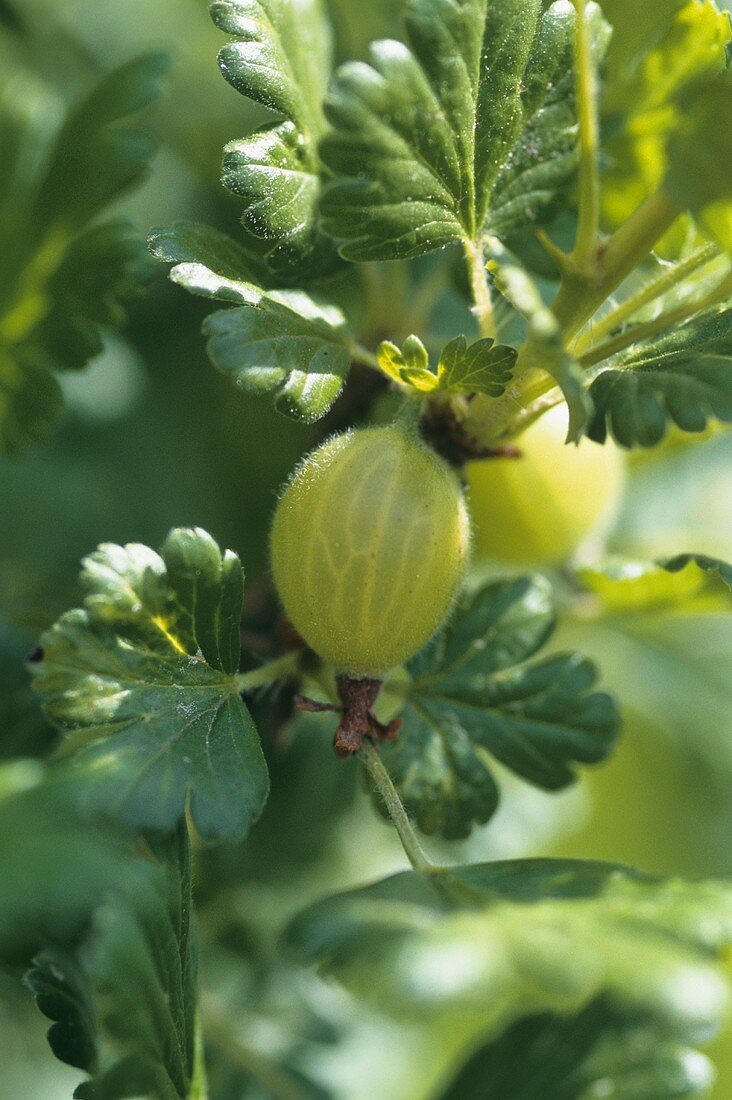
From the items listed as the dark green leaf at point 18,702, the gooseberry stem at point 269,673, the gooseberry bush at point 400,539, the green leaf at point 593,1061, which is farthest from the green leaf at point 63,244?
the green leaf at point 593,1061

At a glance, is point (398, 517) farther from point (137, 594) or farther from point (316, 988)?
point (316, 988)

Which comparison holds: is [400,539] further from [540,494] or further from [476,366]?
[540,494]

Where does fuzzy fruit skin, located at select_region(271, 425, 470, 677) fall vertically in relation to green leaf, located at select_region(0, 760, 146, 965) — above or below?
below

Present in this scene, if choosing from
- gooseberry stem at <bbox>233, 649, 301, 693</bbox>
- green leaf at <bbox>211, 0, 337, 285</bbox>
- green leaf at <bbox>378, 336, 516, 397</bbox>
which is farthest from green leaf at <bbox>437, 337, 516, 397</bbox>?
gooseberry stem at <bbox>233, 649, 301, 693</bbox>

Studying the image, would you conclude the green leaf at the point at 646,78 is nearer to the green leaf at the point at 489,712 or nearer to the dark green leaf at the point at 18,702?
the green leaf at the point at 489,712

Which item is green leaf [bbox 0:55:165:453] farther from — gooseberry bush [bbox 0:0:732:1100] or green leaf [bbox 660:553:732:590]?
green leaf [bbox 660:553:732:590]

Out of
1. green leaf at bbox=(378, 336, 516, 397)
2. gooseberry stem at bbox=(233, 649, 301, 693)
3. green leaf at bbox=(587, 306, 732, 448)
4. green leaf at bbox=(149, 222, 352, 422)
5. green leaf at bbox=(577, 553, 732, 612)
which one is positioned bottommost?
green leaf at bbox=(577, 553, 732, 612)

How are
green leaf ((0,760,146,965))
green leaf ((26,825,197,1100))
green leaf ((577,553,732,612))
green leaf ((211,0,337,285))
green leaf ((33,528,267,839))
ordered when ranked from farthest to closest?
green leaf ((577,553,732,612)) < green leaf ((211,0,337,285)) < green leaf ((33,528,267,839)) < green leaf ((26,825,197,1100)) < green leaf ((0,760,146,965))

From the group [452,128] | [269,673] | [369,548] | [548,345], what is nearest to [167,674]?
[269,673]

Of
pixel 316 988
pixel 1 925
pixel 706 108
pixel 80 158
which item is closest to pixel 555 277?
pixel 706 108
